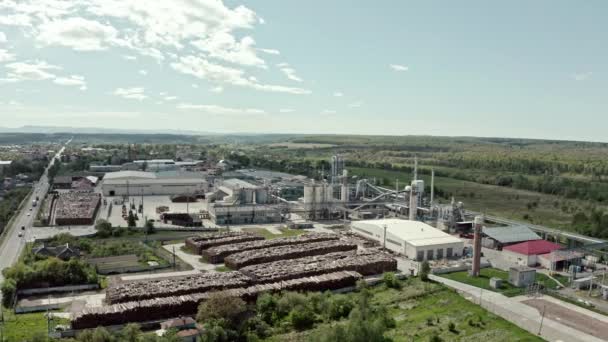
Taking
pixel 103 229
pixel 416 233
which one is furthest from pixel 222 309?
pixel 103 229

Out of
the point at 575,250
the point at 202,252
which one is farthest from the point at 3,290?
the point at 575,250

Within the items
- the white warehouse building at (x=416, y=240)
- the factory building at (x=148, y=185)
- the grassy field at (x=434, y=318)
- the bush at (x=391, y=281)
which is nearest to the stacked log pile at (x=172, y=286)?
the grassy field at (x=434, y=318)

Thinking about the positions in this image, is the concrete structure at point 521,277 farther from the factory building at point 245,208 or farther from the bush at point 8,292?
the bush at point 8,292

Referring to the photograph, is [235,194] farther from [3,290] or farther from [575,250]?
[575,250]

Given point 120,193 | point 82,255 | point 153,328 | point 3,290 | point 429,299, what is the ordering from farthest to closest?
point 120,193
point 82,255
point 429,299
point 3,290
point 153,328

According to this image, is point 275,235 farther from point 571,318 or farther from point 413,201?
point 571,318

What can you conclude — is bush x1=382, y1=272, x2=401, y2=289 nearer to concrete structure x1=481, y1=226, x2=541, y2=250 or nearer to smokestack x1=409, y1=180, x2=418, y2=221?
→ concrete structure x1=481, y1=226, x2=541, y2=250
